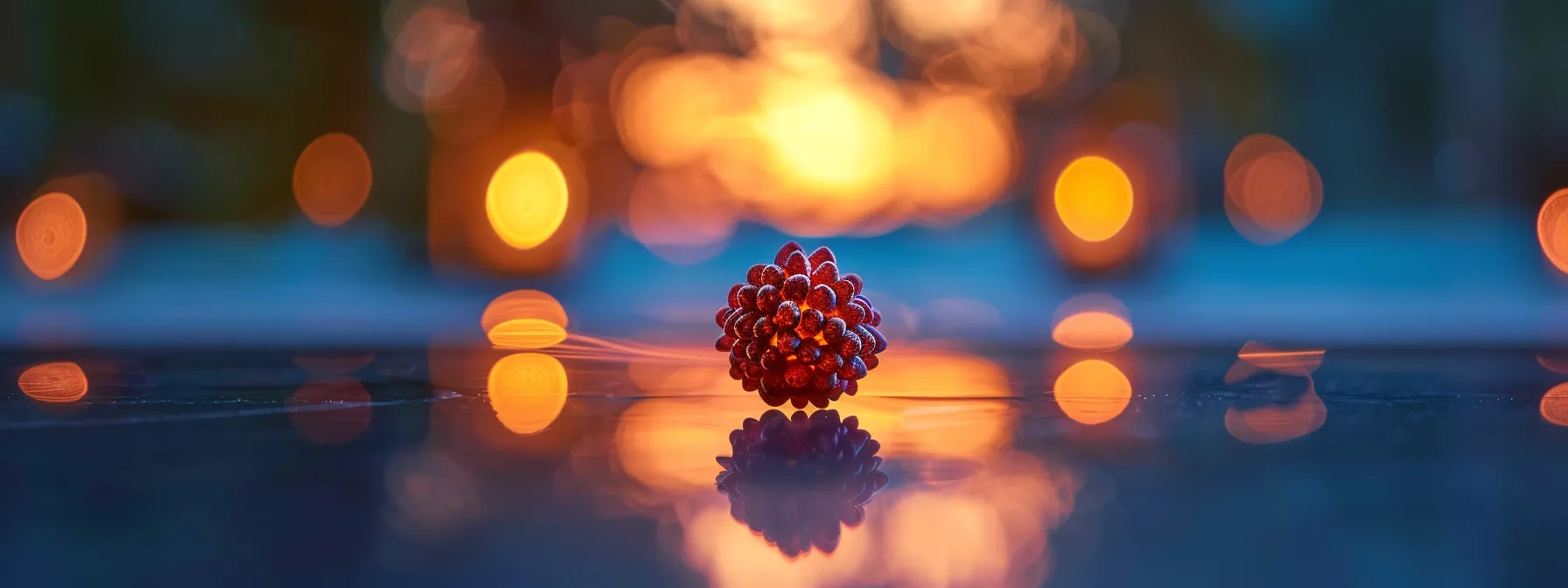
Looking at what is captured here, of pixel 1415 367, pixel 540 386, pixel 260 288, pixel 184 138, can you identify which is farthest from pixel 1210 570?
pixel 184 138

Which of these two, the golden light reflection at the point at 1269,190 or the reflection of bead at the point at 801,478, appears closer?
the reflection of bead at the point at 801,478

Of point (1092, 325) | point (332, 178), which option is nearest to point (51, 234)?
point (332, 178)

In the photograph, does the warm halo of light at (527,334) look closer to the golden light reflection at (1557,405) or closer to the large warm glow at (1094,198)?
the golden light reflection at (1557,405)

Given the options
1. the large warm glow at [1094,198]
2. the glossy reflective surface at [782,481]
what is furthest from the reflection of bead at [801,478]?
the large warm glow at [1094,198]

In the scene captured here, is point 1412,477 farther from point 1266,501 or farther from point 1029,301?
point 1029,301

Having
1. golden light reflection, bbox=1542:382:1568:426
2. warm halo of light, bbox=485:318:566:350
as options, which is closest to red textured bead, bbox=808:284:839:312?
golden light reflection, bbox=1542:382:1568:426

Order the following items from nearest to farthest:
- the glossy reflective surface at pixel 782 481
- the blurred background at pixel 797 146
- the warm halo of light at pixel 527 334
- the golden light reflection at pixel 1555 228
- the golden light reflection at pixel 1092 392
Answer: the glossy reflective surface at pixel 782 481
the golden light reflection at pixel 1092 392
the warm halo of light at pixel 527 334
the blurred background at pixel 797 146
the golden light reflection at pixel 1555 228
